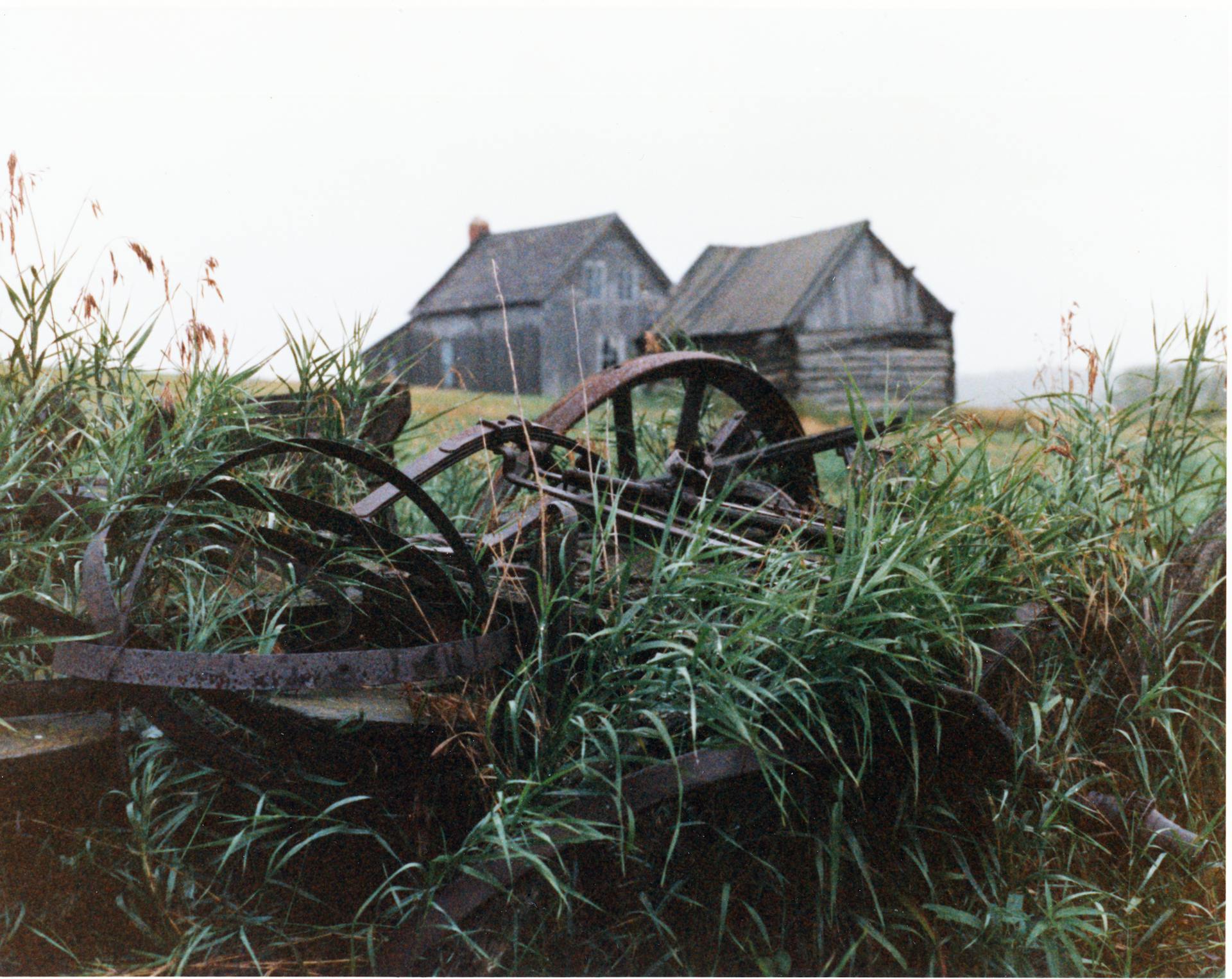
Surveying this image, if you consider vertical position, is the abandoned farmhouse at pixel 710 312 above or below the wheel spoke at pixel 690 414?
above

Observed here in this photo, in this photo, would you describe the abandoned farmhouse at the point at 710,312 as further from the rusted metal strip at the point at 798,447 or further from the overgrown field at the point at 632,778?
the overgrown field at the point at 632,778

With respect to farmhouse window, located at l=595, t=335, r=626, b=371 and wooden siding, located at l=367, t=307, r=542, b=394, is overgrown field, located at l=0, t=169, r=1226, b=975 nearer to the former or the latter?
wooden siding, located at l=367, t=307, r=542, b=394

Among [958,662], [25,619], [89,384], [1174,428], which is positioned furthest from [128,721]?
[1174,428]

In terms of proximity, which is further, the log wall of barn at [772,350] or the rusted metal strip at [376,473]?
the log wall of barn at [772,350]

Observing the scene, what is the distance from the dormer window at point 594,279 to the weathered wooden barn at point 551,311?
0.01m

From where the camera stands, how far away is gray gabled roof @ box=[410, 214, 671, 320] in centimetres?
1642

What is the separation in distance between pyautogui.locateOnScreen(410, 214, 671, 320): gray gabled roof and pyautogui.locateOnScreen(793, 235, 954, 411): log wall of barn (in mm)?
3742

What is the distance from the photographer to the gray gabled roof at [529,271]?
16.4 meters

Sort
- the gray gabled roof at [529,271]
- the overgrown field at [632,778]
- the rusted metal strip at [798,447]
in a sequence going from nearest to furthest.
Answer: the overgrown field at [632,778], the rusted metal strip at [798,447], the gray gabled roof at [529,271]

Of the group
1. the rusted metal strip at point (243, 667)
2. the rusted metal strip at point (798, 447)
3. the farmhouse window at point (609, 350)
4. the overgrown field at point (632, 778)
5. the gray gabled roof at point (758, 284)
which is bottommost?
the overgrown field at point (632, 778)

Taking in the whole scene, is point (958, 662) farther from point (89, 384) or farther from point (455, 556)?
point (89, 384)

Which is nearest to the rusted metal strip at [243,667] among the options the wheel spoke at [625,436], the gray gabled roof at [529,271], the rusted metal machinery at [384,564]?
the rusted metal machinery at [384,564]

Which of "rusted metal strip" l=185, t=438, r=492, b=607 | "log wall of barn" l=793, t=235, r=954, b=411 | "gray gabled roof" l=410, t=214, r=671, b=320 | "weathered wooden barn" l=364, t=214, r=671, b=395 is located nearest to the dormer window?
"weathered wooden barn" l=364, t=214, r=671, b=395

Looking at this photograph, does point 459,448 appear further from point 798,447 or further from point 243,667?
point 798,447
